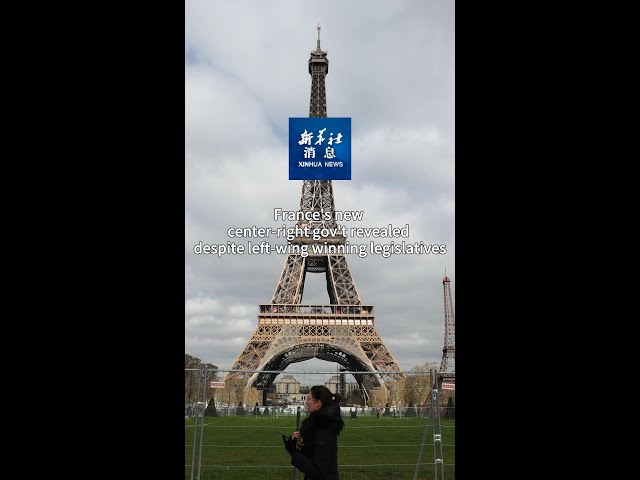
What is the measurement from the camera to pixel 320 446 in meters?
4.59

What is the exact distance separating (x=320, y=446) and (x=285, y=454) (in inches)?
309

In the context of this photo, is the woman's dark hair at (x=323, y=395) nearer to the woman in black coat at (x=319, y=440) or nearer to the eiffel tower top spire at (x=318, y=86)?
the woman in black coat at (x=319, y=440)

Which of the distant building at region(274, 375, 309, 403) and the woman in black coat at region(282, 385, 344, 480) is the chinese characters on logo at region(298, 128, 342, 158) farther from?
the woman in black coat at region(282, 385, 344, 480)

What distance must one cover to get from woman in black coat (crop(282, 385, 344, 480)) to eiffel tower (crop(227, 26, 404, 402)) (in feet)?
90.5

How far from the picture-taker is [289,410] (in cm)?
848

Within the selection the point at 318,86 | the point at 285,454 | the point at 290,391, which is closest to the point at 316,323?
the point at 318,86

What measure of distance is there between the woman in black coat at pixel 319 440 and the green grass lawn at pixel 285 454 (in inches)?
142

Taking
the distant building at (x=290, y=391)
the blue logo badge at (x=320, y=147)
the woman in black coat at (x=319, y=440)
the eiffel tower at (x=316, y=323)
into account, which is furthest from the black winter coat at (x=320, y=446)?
the eiffel tower at (x=316, y=323)

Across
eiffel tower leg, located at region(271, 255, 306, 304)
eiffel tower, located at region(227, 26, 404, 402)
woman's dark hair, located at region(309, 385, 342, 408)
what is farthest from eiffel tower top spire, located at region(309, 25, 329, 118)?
woman's dark hair, located at region(309, 385, 342, 408)

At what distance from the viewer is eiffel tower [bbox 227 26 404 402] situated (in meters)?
33.0
